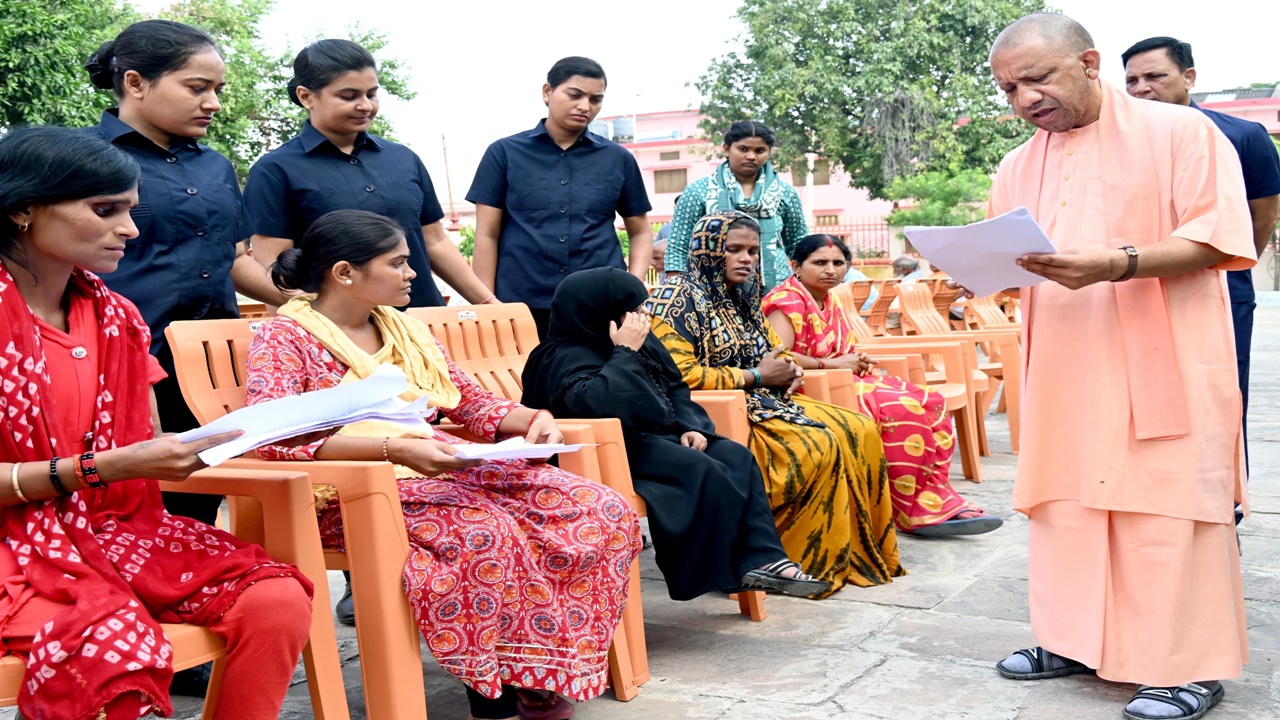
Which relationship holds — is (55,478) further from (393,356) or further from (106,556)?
(393,356)

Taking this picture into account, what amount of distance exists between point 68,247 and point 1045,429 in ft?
8.29

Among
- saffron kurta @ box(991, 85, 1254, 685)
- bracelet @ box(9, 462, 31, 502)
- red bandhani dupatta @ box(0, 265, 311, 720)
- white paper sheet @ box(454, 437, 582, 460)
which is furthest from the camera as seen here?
saffron kurta @ box(991, 85, 1254, 685)

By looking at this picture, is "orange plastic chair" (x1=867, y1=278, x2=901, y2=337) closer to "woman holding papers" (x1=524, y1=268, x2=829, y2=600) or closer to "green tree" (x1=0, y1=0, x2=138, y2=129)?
"woman holding papers" (x1=524, y1=268, x2=829, y2=600)

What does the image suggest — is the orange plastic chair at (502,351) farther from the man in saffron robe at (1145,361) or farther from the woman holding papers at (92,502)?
the woman holding papers at (92,502)

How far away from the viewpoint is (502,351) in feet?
14.6

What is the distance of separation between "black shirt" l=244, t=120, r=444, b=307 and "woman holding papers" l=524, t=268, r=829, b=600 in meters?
0.67

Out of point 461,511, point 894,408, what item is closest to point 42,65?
point 894,408

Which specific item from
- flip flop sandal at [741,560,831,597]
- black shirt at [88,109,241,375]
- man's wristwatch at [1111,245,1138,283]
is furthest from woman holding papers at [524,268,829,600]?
man's wristwatch at [1111,245,1138,283]

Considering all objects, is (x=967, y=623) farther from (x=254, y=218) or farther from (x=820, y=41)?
(x=820, y=41)

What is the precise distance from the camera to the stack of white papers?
223cm

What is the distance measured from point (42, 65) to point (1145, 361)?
1529 centimetres

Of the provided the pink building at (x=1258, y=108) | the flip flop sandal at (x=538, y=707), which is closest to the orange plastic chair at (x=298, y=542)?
the flip flop sandal at (x=538, y=707)

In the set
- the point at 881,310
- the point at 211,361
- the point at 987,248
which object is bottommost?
the point at 881,310

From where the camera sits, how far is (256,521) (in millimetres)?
2785
